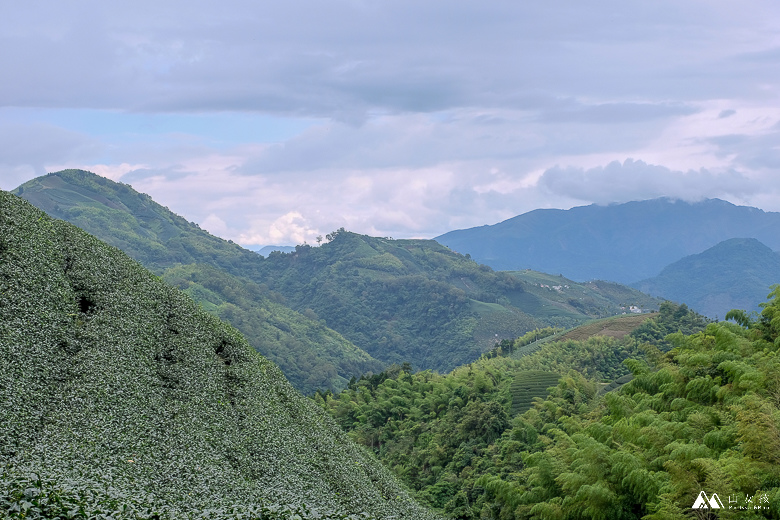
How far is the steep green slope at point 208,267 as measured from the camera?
95500 millimetres

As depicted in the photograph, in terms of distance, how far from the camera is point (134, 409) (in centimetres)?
1333

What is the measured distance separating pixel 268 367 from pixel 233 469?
5592 millimetres

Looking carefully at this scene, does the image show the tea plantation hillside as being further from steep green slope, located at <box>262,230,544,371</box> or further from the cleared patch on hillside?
steep green slope, located at <box>262,230,544,371</box>

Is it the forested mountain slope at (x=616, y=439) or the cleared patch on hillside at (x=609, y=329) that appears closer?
the forested mountain slope at (x=616, y=439)

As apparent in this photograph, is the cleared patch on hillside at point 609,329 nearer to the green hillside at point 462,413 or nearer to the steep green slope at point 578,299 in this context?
the green hillside at point 462,413

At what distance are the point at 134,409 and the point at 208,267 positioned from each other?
117m

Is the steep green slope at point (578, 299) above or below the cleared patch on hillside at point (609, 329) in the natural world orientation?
above

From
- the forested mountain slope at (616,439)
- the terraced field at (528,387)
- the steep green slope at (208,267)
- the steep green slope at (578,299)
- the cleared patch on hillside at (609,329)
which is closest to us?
the forested mountain slope at (616,439)

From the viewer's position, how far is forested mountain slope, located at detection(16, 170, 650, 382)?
107750 millimetres

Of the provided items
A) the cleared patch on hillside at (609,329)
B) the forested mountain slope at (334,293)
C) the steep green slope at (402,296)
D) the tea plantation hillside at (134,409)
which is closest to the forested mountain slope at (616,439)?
the tea plantation hillside at (134,409)

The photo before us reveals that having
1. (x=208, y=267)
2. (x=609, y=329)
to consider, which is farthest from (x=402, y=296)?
(x=609, y=329)

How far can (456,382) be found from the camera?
1661 inches

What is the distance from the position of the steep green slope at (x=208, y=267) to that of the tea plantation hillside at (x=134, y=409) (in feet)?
150

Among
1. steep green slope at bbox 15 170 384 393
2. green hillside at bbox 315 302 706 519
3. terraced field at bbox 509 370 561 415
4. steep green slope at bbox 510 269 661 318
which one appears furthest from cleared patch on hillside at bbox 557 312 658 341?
steep green slope at bbox 510 269 661 318
